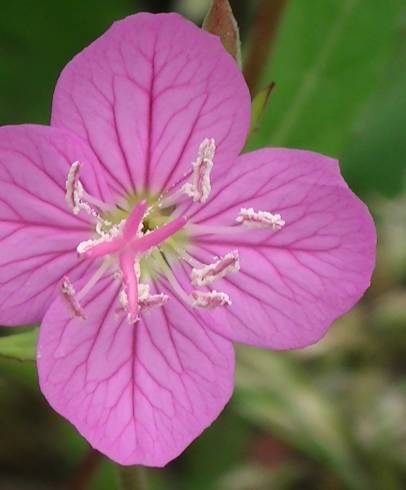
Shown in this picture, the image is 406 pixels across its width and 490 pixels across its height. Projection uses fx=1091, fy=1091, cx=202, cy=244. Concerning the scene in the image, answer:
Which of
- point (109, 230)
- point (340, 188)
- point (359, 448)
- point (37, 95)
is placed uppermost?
point (340, 188)

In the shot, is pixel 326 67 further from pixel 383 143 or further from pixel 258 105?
pixel 258 105

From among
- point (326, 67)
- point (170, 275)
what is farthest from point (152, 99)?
point (326, 67)

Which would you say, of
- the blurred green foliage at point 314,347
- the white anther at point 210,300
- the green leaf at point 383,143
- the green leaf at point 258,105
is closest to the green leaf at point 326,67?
the blurred green foliage at point 314,347

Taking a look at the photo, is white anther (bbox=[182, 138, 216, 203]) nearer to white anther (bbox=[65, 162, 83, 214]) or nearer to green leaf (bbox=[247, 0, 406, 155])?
white anther (bbox=[65, 162, 83, 214])

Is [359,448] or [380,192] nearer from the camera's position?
[380,192]

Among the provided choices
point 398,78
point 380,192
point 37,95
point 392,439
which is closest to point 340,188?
point 380,192

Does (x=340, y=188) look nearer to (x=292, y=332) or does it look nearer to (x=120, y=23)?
(x=292, y=332)

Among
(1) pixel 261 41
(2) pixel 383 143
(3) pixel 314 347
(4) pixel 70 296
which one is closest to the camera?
(4) pixel 70 296
